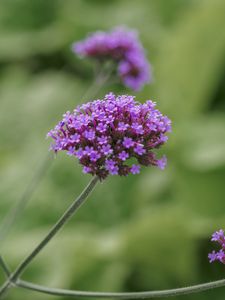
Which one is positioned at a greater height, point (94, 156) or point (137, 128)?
point (137, 128)

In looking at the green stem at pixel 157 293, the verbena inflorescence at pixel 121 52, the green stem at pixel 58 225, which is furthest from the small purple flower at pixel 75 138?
the verbena inflorescence at pixel 121 52

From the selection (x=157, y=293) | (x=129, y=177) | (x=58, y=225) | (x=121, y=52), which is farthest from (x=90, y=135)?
(x=129, y=177)

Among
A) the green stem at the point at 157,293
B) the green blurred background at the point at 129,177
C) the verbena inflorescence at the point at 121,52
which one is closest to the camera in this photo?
the green stem at the point at 157,293

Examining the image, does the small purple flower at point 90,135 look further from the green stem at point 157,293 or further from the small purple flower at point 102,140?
the green stem at point 157,293

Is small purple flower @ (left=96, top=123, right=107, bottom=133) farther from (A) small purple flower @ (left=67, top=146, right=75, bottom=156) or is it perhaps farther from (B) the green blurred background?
(B) the green blurred background

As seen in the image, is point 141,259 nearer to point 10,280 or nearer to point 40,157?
point 40,157

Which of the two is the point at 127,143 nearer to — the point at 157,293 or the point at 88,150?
the point at 88,150
